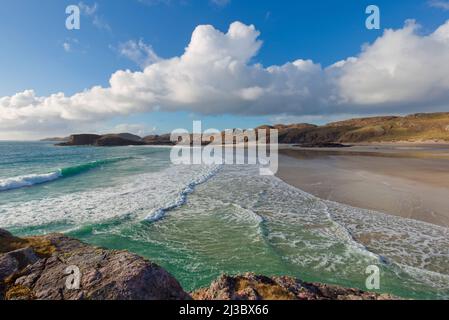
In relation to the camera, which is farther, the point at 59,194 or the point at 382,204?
the point at 59,194

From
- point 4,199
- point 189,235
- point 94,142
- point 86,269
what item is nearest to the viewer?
point 86,269

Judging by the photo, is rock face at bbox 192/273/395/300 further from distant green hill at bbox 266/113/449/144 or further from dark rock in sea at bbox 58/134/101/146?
dark rock in sea at bbox 58/134/101/146

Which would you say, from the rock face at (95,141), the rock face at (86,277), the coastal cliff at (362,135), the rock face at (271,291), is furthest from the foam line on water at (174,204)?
the rock face at (95,141)

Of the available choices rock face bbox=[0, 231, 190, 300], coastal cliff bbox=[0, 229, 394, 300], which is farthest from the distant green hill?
rock face bbox=[0, 231, 190, 300]

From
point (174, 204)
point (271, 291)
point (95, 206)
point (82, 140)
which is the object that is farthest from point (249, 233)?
point (82, 140)

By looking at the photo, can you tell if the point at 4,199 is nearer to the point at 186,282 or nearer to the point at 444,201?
the point at 186,282

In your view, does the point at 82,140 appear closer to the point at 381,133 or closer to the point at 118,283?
the point at 118,283
